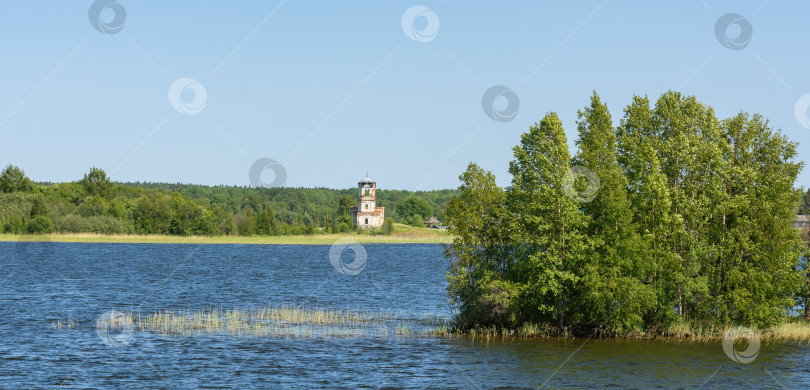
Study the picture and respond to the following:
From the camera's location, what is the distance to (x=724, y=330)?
46500mm

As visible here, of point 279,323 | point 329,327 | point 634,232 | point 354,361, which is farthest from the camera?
point 279,323

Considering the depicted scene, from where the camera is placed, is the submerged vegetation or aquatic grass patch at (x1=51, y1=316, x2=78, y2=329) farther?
aquatic grass patch at (x1=51, y1=316, x2=78, y2=329)

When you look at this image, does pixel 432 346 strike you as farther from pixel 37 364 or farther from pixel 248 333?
pixel 37 364

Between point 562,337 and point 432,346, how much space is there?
25.3 feet

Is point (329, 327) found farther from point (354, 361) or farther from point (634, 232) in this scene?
point (634, 232)

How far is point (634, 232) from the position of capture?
4497 centimetres

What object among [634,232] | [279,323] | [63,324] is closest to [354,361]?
[279,323]

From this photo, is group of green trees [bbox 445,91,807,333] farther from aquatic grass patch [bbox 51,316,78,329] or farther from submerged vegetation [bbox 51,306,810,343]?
A: aquatic grass patch [bbox 51,316,78,329]

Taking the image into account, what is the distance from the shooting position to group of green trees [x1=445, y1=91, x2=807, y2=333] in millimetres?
44375

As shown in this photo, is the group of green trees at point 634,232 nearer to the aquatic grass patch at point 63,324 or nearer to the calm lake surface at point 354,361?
the calm lake surface at point 354,361

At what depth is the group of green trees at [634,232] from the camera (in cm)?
4438

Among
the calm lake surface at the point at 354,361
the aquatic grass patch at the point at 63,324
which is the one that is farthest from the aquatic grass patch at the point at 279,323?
the aquatic grass patch at the point at 63,324

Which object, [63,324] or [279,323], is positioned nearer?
[63,324]

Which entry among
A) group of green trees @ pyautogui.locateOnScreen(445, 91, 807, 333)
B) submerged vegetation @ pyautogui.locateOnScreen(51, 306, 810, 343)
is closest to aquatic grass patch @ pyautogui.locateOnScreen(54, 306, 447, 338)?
submerged vegetation @ pyautogui.locateOnScreen(51, 306, 810, 343)
